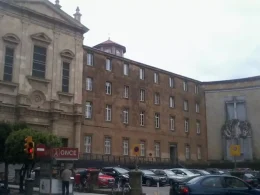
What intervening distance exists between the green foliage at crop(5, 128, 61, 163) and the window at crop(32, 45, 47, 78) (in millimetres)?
14319

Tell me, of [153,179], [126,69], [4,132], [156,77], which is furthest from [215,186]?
[156,77]

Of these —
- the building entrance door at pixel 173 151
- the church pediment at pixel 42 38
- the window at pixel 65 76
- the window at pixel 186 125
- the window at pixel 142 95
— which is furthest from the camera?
the window at pixel 186 125

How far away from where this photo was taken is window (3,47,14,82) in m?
35.1

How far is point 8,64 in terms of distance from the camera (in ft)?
116

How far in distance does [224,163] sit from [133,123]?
17897mm

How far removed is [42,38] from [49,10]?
10.9 ft

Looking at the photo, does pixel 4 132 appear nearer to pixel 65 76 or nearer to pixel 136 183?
pixel 136 183

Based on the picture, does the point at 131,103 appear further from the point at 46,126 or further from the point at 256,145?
the point at 256,145

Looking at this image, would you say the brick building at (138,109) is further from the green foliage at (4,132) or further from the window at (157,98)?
the green foliage at (4,132)

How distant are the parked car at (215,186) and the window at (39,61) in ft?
83.9

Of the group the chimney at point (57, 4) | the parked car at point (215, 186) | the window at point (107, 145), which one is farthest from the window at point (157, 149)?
the parked car at point (215, 186)

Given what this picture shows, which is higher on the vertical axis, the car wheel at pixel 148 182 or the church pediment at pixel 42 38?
the church pediment at pixel 42 38

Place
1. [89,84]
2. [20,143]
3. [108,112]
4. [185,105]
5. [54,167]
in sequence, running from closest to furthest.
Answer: [54,167] → [20,143] → [89,84] → [108,112] → [185,105]

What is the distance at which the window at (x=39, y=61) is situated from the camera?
122ft
